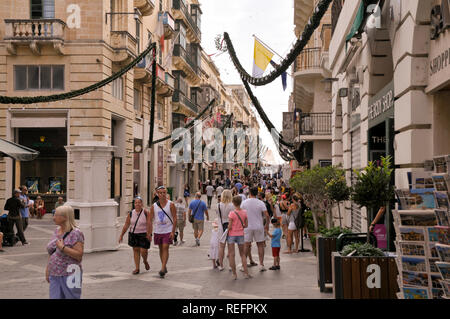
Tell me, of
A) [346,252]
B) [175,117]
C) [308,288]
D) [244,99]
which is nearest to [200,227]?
[308,288]

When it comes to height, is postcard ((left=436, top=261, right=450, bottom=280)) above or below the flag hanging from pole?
below

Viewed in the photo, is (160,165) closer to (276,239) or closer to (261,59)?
(261,59)

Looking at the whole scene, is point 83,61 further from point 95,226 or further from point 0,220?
point 95,226

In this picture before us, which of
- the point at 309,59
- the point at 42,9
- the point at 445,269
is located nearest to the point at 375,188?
the point at 445,269

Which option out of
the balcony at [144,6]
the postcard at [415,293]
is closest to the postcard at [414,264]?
the postcard at [415,293]

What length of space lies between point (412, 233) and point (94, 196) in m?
10.0

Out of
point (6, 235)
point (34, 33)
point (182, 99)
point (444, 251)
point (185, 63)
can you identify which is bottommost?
point (6, 235)

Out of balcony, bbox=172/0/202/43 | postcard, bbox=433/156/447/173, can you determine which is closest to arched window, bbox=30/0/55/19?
balcony, bbox=172/0/202/43

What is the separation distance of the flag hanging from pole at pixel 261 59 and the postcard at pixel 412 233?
11912 mm

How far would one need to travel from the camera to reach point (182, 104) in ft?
143

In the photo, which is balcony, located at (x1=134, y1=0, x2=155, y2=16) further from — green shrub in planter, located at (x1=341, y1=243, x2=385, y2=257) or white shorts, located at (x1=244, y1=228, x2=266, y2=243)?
green shrub in planter, located at (x1=341, y1=243, x2=385, y2=257)

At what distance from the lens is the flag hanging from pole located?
55.8 feet

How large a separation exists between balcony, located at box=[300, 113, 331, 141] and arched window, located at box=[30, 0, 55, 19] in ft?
41.1
